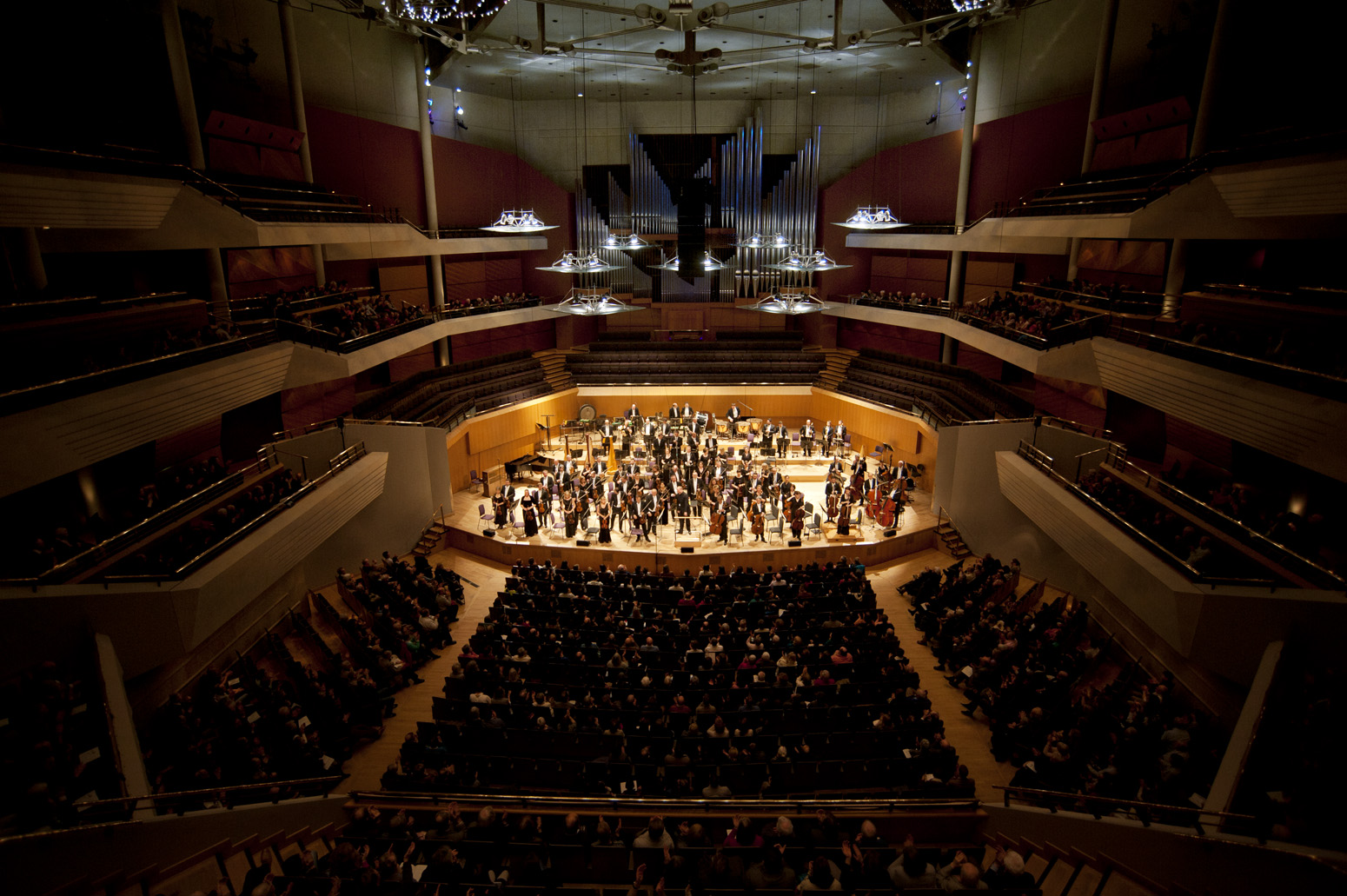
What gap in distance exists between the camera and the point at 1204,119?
35.5 feet

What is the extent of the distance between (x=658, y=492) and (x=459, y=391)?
638 centimetres

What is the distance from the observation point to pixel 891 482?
14969 millimetres

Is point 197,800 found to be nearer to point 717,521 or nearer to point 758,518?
point 717,521

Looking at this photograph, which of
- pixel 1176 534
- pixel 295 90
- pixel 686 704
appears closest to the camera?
pixel 1176 534

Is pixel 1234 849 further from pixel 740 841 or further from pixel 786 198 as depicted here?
pixel 786 198

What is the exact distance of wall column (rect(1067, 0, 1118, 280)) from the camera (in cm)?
1309

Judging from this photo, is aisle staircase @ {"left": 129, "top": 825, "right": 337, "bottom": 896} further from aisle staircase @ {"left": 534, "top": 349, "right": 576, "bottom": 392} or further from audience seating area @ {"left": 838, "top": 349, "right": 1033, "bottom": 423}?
aisle staircase @ {"left": 534, "top": 349, "right": 576, "bottom": 392}

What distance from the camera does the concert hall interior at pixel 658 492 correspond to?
6.28m

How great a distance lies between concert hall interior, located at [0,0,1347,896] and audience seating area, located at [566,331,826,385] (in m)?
0.55

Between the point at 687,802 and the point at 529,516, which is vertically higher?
the point at 529,516

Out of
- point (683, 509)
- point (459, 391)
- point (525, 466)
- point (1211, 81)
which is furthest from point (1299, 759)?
point (459, 391)

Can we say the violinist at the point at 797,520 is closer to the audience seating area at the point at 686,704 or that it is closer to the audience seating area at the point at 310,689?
the audience seating area at the point at 686,704

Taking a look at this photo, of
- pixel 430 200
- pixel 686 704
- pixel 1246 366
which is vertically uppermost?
pixel 430 200

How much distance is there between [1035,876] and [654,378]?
15.8 metres
